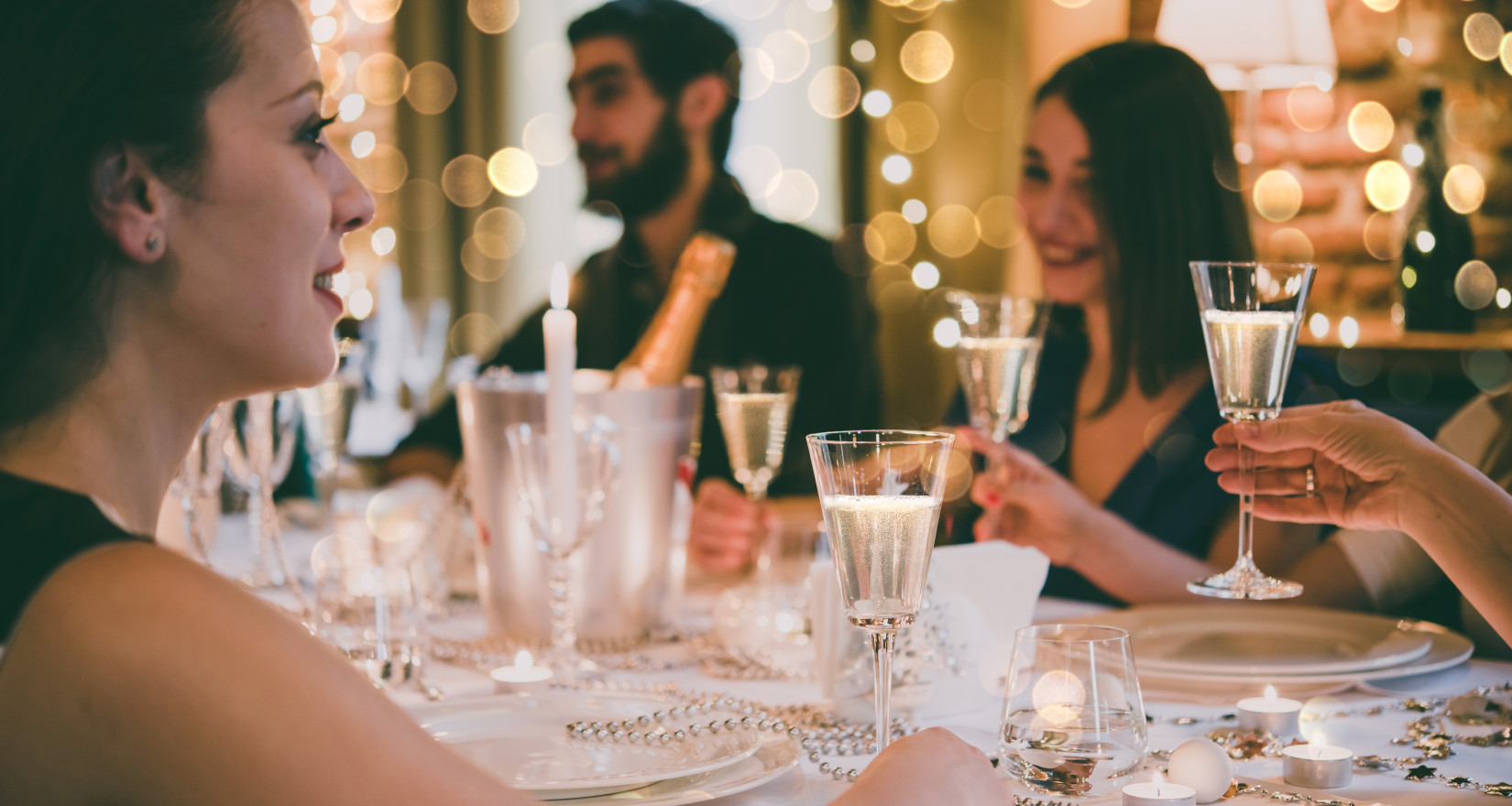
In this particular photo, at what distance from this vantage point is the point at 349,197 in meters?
0.98

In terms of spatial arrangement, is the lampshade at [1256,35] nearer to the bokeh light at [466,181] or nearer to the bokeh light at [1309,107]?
the bokeh light at [1309,107]

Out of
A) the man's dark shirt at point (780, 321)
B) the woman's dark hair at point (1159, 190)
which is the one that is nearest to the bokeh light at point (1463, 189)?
the woman's dark hair at point (1159, 190)

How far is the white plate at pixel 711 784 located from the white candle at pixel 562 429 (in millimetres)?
486

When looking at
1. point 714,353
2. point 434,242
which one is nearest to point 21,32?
point 714,353

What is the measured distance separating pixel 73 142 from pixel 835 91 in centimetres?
388

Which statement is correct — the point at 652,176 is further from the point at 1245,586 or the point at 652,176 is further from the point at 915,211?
the point at 1245,586

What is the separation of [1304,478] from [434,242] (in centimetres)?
464

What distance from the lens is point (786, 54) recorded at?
4.52 meters

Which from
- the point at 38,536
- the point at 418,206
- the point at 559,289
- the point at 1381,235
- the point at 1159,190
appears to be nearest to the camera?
the point at 38,536

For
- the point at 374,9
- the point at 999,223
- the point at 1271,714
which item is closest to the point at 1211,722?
the point at 1271,714

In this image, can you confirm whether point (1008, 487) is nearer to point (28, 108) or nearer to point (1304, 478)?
point (1304, 478)

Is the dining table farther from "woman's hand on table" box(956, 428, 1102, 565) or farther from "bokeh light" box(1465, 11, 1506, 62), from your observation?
"bokeh light" box(1465, 11, 1506, 62)

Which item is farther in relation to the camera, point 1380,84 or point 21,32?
point 1380,84

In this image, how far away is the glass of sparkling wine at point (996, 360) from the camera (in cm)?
170
